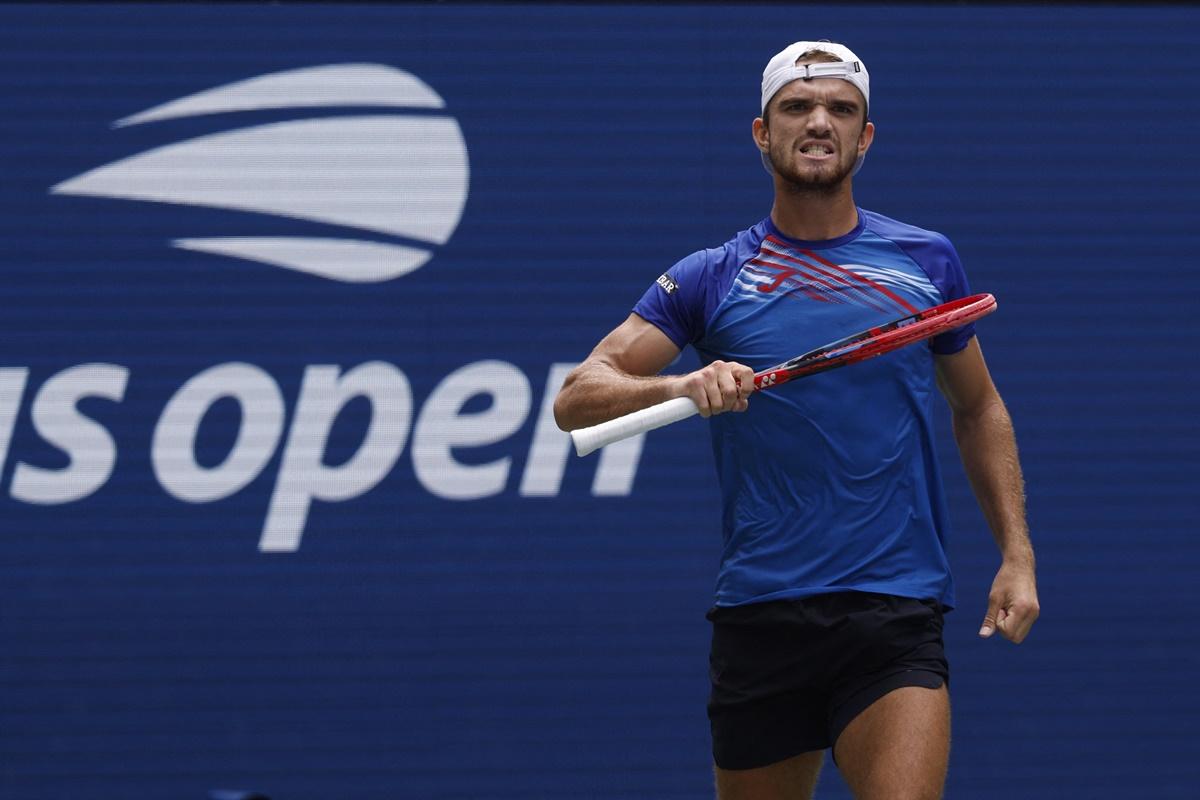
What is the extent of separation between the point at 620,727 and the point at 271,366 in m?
1.90

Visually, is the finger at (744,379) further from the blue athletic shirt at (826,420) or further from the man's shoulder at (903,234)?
the man's shoulder at (903,234)

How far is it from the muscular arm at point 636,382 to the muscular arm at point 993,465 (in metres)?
0.65

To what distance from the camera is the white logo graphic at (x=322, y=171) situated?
6.47 m

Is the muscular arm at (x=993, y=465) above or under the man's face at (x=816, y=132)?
under

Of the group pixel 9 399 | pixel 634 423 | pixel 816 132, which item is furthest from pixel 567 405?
pixel 9 399

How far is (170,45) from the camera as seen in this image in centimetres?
649

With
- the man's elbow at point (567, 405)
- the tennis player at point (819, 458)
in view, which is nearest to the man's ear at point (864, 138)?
the tennis player at point (819, 458)

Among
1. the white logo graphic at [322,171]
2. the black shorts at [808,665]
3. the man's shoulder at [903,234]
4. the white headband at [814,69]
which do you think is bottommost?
the black shorts at [808,665]

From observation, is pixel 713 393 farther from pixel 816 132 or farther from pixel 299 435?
pixel 299 435

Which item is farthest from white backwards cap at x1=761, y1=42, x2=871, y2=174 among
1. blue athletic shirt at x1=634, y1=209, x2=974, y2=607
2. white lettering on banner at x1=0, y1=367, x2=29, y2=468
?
white lettering on banner at x1=0, y1=367, x2=29, y2=468

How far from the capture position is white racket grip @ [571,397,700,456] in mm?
3363

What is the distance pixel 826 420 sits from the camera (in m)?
3.68

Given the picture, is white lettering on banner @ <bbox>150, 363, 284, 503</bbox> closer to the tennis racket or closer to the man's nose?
the tennis racket

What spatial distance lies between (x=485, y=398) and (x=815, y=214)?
2924 mm
